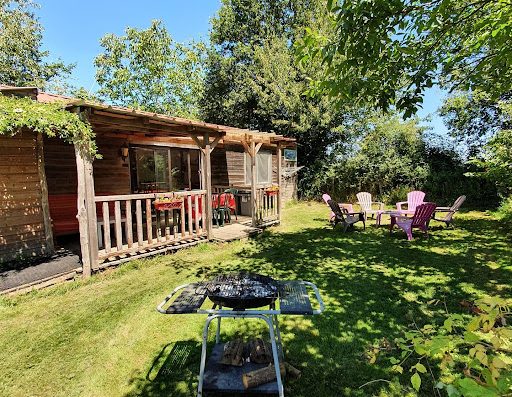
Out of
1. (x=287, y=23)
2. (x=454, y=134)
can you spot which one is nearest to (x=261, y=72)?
(x=287, y=23)

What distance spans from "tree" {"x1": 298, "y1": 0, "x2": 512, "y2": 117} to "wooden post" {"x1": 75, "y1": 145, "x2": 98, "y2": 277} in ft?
12.3

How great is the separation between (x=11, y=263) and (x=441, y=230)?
9.57 metres

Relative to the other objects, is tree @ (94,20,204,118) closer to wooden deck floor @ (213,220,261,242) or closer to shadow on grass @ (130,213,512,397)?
wooden deck floor @ (213,220,261,242)

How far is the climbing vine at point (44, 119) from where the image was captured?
3.93 m

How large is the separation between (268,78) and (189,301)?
15.4 metres

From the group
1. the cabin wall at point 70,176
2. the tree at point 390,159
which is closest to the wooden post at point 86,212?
the cabin wall at point 70,176

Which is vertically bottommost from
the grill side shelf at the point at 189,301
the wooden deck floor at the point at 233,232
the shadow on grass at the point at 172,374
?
the shadow on grass at the point at 172,374

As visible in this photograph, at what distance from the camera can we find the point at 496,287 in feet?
13.6

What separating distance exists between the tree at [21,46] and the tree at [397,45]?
66.1ft

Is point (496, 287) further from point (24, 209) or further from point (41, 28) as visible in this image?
point (41, 28)

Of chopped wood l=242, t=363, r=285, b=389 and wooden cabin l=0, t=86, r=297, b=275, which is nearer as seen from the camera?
chopped wood l=242, t=363, r=285, b=389

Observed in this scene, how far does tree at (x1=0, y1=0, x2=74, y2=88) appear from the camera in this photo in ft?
53.7

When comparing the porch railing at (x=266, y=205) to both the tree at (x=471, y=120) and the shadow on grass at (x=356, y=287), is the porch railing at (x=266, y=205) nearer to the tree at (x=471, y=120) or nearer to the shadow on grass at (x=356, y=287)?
the shadow on grass at (x=356, y=287)

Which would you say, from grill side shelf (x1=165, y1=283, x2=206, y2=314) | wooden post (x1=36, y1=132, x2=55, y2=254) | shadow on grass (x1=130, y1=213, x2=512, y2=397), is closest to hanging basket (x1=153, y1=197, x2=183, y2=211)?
shadow on grass (x1=130, y1=213, x2=512, y2=397)
